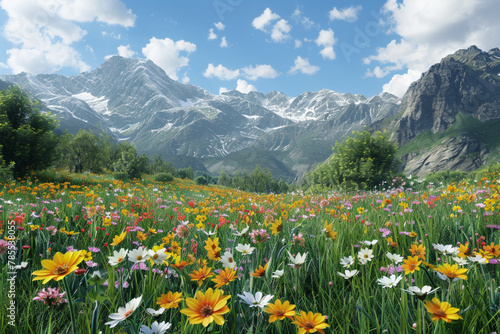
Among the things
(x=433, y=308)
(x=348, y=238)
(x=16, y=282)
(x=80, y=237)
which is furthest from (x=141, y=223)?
(x=433, y=308)

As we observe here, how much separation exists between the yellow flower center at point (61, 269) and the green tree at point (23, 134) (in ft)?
51.5

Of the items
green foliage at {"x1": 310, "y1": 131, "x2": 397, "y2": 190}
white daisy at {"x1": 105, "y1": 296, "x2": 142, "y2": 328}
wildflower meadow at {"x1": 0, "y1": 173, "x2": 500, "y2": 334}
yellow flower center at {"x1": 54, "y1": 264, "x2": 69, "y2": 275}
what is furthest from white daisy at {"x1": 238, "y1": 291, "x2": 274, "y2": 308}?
green foliage at {"x1": 310, "y1": 131, "x2": 397, "y2": 190}

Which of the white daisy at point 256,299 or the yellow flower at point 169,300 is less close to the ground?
the white daisy at point 256,299

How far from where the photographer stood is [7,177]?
368 inches

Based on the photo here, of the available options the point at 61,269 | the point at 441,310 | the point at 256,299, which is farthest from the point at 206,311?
the point at 441,310

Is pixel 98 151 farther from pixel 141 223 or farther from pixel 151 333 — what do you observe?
pixel 151 333

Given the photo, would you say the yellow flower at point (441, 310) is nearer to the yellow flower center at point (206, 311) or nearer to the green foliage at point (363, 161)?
the yellow flower center at point (206, 311)

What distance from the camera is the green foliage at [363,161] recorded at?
68.3 ft

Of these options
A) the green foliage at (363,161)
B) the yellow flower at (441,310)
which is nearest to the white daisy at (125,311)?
the yellow flower at (441,310)

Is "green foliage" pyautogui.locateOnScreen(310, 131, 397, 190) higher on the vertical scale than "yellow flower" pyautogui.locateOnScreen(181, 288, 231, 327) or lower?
higher

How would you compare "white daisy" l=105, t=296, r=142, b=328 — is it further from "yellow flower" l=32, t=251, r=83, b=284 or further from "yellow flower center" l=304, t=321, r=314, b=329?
"yellow flower center" l=304, t=321, r=314, b=329

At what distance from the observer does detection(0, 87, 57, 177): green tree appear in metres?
12.4

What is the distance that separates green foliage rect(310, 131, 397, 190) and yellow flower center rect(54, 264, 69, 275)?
71.3 feet

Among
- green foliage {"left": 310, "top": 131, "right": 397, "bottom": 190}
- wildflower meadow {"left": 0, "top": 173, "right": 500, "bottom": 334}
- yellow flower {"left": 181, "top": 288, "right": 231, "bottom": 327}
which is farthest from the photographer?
A: green foliage {"left": 310, "top": 131, "right": 397, "bottom": 190}
